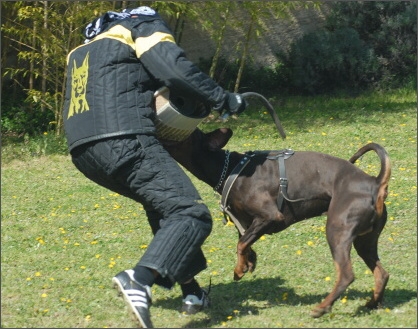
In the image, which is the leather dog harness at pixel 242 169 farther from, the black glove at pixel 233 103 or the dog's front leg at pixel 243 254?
the black glove at pixel 233 103

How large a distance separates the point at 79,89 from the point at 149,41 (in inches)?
24.0

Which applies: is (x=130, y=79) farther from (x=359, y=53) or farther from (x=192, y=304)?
(x=359, y=53)

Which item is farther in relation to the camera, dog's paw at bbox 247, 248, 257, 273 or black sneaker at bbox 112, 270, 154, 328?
dog's paw at bbox 247, 248, 257, 273

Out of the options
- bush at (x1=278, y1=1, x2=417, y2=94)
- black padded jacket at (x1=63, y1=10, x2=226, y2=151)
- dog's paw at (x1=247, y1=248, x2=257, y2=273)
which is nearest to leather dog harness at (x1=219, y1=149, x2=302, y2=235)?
dog's paw at (x1=247, y1=248, x2=257, y2=273)

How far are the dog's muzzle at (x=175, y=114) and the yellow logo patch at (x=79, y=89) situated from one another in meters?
0.48

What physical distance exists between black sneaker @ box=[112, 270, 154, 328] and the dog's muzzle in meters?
1.10

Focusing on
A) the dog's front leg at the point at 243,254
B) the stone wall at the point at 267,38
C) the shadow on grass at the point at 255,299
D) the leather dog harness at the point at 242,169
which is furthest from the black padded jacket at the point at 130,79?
the stone wall at the point at 267,38

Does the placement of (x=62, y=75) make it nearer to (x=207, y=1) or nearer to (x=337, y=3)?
(x=207, y=1)

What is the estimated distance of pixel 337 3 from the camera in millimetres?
16359

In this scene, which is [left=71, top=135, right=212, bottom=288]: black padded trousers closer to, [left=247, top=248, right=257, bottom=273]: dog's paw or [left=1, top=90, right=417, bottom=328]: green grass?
[left=1, top=90, right=417, bottom=328]: green grass

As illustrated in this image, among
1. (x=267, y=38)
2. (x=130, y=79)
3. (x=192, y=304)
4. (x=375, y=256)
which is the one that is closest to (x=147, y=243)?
(x=192, y=304)

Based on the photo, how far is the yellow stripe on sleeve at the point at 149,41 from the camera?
17.6 feet

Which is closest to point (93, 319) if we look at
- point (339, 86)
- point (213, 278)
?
point (213, 278)

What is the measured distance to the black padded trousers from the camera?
536 cm
